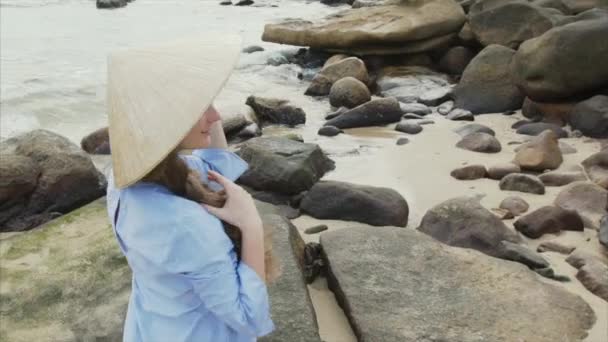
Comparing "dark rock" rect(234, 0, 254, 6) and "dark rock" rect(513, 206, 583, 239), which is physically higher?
"dark rock" rect(513, 206, 583, 239)

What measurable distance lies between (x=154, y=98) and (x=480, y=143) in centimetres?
535

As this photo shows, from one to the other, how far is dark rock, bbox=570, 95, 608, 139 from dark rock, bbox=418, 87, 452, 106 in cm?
191

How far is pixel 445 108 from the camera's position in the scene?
8.13 meters

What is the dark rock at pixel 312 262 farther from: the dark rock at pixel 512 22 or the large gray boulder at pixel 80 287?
the dark rock at pixel 512 22

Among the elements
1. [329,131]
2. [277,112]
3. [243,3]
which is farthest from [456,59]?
[243,3]

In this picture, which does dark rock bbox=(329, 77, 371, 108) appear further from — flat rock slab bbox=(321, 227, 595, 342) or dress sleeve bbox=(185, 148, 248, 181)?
dress sleeve bbox=(185, 148, 248, 181)

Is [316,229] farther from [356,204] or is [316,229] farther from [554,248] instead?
[554,248]

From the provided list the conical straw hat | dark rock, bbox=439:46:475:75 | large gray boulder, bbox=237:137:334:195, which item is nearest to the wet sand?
large gray boulder, bbox=237:137:334:195

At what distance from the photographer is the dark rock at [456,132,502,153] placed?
6.33m

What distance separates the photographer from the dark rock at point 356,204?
15.7 feet

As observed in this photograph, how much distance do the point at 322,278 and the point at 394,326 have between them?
0.83 m

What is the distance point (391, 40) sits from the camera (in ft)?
33.3

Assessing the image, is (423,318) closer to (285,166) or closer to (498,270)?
(498,270)

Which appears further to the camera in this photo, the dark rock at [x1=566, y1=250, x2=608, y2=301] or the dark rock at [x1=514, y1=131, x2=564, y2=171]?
the dark rock at [x1=514, y1=131, x2=564, y2=171]
